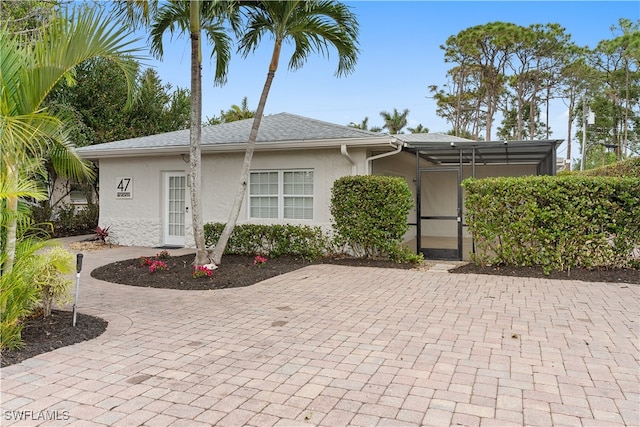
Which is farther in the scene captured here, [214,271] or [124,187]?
[124,187]

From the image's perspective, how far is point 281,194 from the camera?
11164mm

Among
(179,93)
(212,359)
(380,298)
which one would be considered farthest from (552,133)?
(212,359)

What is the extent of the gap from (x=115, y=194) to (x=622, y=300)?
1281cm

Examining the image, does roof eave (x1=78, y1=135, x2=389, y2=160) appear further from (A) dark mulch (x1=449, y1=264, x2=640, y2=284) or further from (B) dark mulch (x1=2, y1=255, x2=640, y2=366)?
(A) dark mulch (x1=449, y1=264, x2=640, y2=284)

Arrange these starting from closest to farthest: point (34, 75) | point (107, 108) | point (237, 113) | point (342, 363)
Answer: point (342, 363) < point (34, 75) < point (107, 108) < point (237, 113)

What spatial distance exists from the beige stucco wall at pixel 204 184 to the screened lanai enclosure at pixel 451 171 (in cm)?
206

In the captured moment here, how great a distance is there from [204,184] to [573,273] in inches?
357

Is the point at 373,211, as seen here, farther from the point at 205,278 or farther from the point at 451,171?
the point at 451,171

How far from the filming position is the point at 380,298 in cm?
639

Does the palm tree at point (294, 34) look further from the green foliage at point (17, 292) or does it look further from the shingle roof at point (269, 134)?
the green foliage at point (17, 292)

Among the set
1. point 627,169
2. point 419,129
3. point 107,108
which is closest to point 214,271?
point 627,169

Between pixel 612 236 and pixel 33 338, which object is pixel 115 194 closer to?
pixel 33 338

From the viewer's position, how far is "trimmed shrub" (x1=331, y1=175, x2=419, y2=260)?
9156mm

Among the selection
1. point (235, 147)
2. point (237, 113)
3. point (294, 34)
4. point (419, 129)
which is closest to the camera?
point (294, 34)
